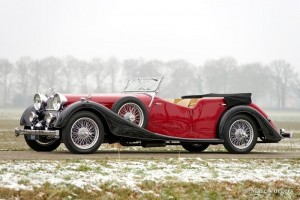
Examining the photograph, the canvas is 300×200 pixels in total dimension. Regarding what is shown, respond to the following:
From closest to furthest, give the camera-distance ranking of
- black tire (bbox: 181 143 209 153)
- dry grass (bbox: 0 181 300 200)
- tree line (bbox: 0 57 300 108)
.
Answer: dry grass (bbox: 0 181 300 200) < black tire (bbox: 181 143 209 153) < tree line (bbox: 0 57 300 108)

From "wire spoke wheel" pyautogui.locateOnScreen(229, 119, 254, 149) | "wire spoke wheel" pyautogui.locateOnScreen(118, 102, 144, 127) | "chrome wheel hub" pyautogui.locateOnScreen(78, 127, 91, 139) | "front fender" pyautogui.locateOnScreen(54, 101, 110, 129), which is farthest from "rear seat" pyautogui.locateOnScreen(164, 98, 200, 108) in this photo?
"chrome wheel hub" pyautogui.locateOnScreen(78, 127, 91, 139)

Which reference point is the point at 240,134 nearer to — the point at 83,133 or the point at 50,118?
the point at 83,133

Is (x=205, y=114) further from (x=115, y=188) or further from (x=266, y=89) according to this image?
(x=266, y=89)

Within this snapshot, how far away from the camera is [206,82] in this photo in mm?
136875

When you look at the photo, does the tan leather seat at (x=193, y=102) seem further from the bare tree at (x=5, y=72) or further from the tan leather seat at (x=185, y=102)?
the bare tree at (x=5, y=72)

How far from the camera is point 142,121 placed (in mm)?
13258

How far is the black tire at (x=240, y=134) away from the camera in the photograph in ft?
46.0

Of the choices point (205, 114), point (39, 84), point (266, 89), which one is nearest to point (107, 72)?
point (39, 84)

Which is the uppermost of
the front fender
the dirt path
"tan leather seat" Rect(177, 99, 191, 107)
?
"tan leather seat" Rect(177, 99, 191, 107)

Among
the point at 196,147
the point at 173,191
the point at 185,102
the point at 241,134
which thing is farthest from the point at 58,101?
the point at 173,191

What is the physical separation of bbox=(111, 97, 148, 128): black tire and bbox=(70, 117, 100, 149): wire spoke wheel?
699 mm

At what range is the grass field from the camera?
801cm

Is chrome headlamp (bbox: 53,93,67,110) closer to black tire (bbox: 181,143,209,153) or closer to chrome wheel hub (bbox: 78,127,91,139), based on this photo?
chrome wheel hub (bbox: 78,127,91,139)

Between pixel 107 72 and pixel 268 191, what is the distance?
13248cm
